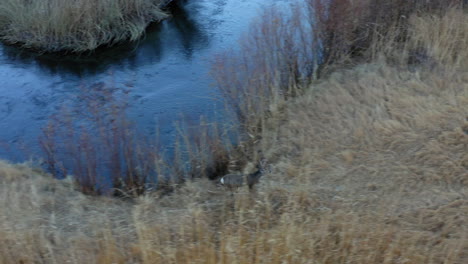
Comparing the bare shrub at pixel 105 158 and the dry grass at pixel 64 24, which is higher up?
the dry grass at pixel 64 24

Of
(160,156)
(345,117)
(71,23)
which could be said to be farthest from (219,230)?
(71,23)

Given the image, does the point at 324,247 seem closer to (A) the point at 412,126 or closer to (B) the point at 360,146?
(B) the point at 360,146

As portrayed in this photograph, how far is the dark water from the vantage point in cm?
857

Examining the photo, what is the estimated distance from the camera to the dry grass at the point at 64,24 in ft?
36.8

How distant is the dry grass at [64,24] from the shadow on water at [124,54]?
0.19 meters

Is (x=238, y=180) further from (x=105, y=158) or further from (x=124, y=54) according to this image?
(x=124, y=54)

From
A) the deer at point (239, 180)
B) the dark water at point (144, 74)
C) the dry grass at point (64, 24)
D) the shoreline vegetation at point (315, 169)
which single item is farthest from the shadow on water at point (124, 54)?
the deer at point (239, 180)

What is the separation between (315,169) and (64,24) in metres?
7.31

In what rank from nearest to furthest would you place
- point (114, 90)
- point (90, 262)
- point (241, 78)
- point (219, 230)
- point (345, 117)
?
point (90, 262), point (219, 230), point (345, 117), point (241, 78), point (114, 90)

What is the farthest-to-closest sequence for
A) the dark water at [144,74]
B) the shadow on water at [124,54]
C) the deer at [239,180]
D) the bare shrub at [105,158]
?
the shadow on water at [124,54] → the dark water at [144,74] → the bare shrub at [105,158] → the deer at [239,180]

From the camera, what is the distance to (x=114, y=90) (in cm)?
962

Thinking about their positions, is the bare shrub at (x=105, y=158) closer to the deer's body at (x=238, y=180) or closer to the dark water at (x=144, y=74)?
the dark water at (x=144, y=74)

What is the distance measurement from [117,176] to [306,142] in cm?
237

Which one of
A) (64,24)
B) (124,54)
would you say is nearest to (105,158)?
(124,54)
